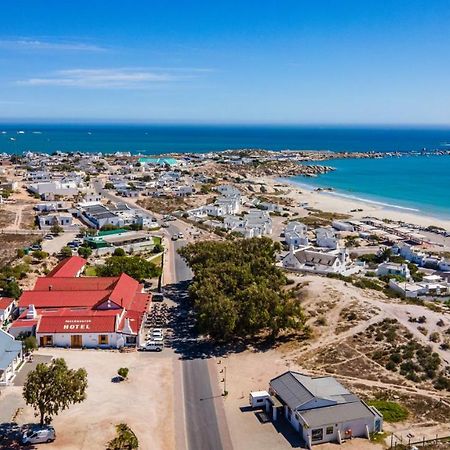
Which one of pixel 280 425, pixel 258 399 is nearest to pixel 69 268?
pixel 258 399

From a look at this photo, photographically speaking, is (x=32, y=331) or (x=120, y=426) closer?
(x=120, y=426)

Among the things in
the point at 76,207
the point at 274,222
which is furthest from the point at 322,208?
the point at 76,207

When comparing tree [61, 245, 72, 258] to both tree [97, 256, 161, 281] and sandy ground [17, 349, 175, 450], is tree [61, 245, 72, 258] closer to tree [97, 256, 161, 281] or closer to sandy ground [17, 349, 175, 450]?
tree [97, 256, 161, 281]

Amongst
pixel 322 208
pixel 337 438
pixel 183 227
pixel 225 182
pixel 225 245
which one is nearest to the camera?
pixel 337 438

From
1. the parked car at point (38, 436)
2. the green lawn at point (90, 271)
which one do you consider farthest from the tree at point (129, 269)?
the parked car at point (38, 436)

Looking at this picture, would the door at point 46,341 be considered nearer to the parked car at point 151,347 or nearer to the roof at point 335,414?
the parked car at point 151,347

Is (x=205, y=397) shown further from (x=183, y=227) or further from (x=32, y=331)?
(x=183, y=227)

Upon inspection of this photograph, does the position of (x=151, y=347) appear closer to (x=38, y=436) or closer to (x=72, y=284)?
(x=72, y=284)
